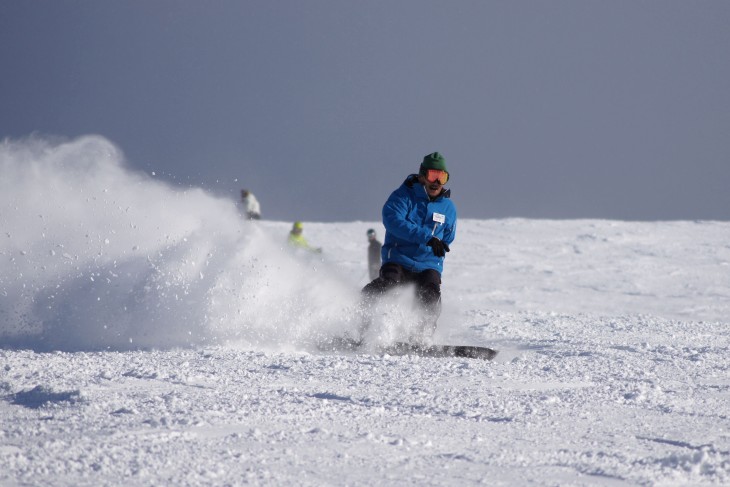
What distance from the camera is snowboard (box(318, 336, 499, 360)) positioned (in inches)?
289

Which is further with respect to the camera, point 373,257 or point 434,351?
point 373,257

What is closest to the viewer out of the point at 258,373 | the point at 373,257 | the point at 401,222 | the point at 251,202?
the point at 258,373

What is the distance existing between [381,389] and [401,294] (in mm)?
2789

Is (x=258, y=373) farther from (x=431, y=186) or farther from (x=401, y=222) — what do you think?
(x=431, y=186)

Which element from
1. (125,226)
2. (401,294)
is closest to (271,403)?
(401,294)

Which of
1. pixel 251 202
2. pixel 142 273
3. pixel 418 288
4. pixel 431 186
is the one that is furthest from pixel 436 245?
pixel 251 202

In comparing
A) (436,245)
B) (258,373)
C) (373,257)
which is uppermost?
(373,257)

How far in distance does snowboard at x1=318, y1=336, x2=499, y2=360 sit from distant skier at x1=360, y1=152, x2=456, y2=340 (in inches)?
14.5

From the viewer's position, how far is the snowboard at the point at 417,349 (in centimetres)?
734

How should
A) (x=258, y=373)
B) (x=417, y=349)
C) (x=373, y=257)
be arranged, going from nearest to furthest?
(x=258, y=373), (x=417, y=349), (x=373, y=257)

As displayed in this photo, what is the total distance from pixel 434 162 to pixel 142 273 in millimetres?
2644

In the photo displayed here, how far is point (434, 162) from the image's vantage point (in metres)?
7.91

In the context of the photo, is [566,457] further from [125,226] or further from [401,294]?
[125,226]

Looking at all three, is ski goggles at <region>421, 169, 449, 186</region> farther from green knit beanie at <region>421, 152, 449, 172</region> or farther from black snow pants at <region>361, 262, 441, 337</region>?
black snow pants at <region>361, 262, 441, 337</region>
